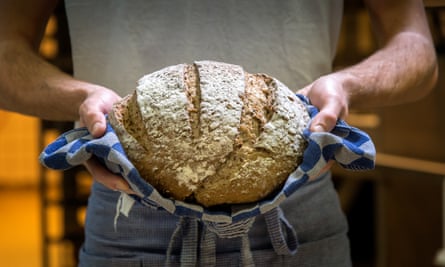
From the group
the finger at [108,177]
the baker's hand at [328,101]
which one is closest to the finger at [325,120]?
the baker's hand at [328,101]

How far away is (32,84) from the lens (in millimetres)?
1223

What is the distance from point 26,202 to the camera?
5.98 metres

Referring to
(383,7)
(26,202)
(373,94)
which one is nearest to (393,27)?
(383,7)

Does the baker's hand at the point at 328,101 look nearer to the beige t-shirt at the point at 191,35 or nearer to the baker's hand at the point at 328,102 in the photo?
the baker's hand at the point at 328,102

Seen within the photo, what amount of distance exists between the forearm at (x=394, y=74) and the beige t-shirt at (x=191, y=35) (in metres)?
0.14

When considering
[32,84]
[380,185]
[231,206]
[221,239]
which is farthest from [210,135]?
[380,185]

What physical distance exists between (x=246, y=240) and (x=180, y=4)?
1.57 ft

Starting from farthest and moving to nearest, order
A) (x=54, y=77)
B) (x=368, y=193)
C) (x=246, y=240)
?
(x=368, y=193), (x=54, y=77), (x=246, y=240)

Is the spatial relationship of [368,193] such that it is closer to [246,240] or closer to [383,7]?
[383,7]

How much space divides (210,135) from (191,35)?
1.27 feet

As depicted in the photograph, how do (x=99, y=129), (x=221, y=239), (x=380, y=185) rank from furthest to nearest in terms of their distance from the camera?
(x=380, y=185) → (x=221, y=239) → (x=99, y=129)

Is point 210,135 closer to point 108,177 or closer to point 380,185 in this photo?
point 108,177

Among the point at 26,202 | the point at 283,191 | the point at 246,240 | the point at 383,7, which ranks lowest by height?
the point at 26,202

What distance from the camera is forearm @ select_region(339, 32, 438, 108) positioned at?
117 centimetres
